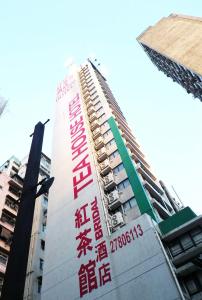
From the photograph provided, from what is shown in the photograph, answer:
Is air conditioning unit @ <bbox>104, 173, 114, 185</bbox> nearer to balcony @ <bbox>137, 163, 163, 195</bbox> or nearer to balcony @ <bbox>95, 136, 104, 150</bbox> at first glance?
balcony @ <bbox>137, 163, 163, 195</bbox>

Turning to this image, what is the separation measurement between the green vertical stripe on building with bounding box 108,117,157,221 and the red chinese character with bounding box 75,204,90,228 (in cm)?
467

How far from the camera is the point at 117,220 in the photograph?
23.6 meters

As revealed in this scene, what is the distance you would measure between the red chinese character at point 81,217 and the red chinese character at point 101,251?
3102 mm

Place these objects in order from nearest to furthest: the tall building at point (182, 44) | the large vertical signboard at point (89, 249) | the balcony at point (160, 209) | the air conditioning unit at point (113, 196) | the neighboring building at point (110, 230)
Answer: the large vertical signboard at point (89, 249), the neighboring building at point (110, 230), the air conditioning unit at point (113, 196), the balcony at point (160, 209), the tall building at point (182, 44)

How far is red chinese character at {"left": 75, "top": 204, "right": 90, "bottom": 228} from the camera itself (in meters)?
25.0

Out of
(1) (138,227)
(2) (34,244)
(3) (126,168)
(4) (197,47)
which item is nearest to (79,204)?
(3) (126,168)

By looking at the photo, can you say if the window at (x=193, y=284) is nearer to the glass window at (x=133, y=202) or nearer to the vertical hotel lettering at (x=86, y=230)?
the vertical hotel lettering at (x=86, y=230)

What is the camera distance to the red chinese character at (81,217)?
2497 centimetres

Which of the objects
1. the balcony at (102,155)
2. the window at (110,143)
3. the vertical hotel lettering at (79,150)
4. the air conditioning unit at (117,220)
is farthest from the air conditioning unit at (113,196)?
the window at (110,143)

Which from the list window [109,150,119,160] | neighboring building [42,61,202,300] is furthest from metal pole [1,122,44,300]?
window [109,150,119,160]

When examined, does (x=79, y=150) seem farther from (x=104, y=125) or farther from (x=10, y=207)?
(x=10, y=207)

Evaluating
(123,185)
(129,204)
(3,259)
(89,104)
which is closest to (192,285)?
(129,204)

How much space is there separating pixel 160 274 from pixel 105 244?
526 centimetres

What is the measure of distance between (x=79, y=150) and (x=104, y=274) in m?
16.0
